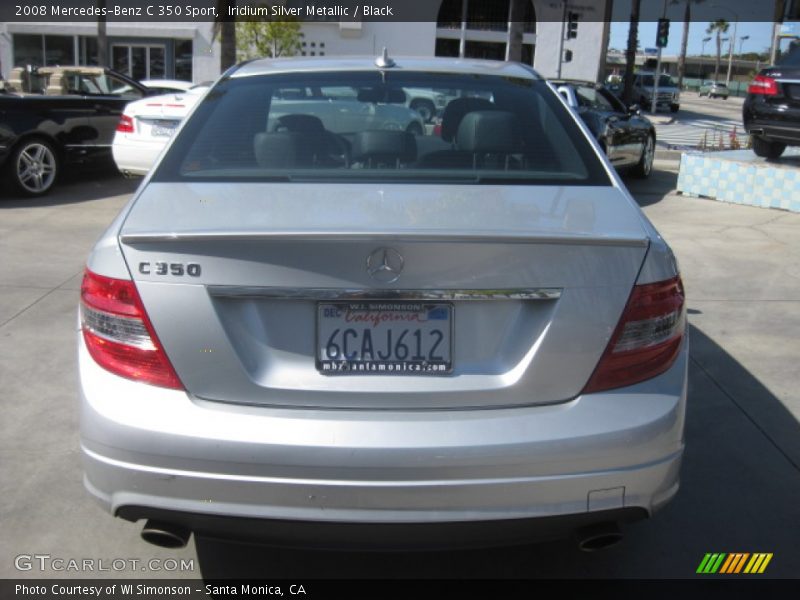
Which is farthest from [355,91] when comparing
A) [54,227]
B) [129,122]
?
[129,122]

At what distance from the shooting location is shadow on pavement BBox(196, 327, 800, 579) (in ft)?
9.75

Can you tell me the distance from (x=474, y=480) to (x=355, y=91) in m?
1.91

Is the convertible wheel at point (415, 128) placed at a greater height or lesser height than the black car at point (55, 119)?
greater

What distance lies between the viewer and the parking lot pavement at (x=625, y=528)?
3008 millimetres

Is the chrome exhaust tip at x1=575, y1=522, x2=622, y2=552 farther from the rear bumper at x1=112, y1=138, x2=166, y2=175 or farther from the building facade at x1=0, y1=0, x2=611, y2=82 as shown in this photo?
the building facade at x1=0, y1=0, x2=611, y2=82

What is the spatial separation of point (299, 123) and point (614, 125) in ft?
28.1

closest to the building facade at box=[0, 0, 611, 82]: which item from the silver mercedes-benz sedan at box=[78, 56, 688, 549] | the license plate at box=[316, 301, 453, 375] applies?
the silver mercedes-benz sedan at box=[78, 56, 688, 549]

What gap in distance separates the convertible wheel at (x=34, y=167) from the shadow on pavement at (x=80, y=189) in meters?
0.12

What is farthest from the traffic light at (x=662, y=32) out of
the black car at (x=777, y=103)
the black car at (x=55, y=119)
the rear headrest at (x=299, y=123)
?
the rear headrest at (x=299, y=123)

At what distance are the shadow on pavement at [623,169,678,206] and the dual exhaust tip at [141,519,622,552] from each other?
8.47 metres

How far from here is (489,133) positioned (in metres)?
3.21

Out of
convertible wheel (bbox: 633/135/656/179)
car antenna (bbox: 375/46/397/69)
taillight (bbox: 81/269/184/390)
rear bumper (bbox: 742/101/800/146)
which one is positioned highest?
car antenna (bbox: 375/46/397/69)

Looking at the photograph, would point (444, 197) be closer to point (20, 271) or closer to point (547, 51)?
point (20, 271)

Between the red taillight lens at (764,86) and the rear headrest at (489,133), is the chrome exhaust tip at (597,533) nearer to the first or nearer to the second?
the rear headrest at (489,133)
